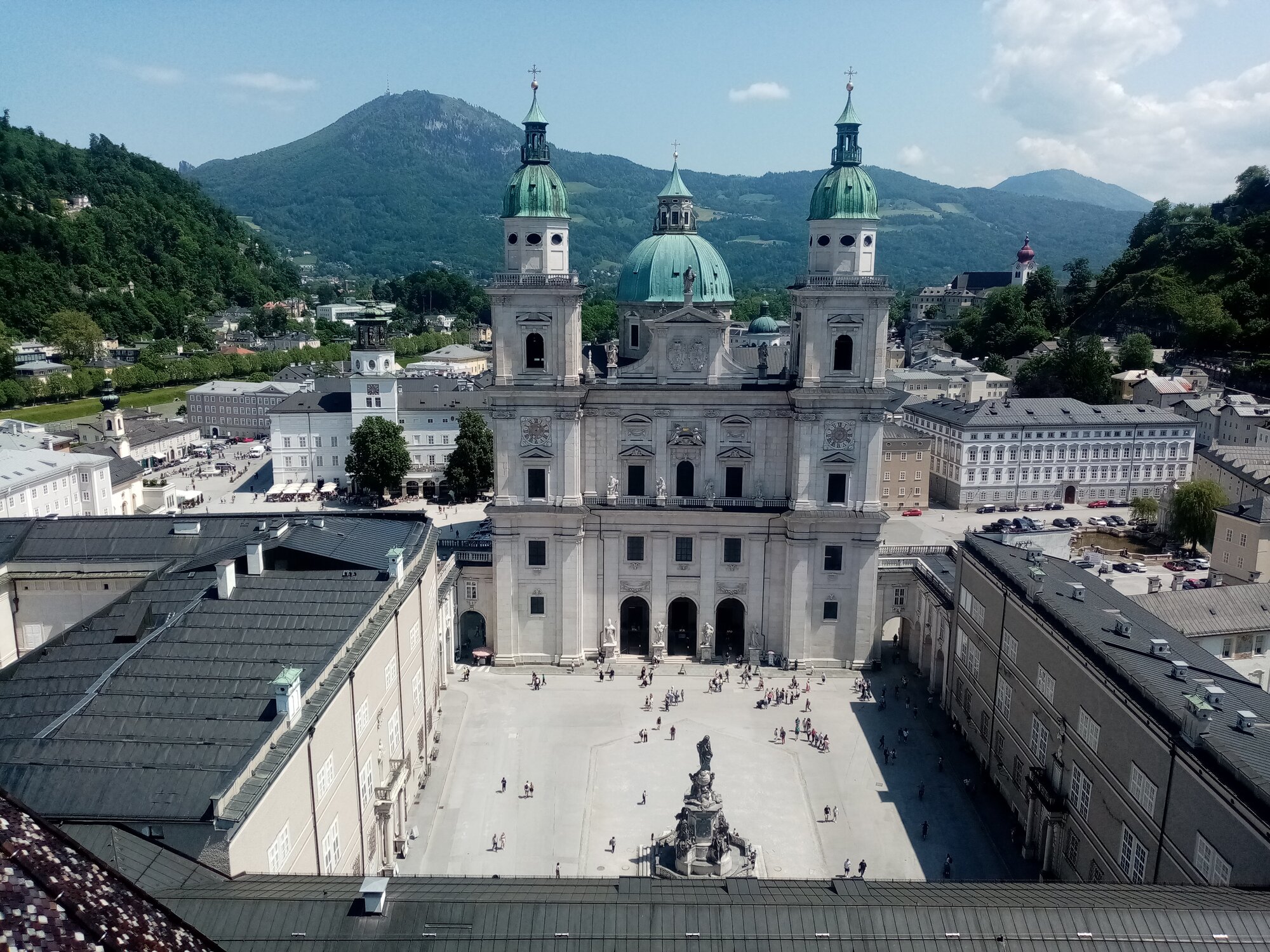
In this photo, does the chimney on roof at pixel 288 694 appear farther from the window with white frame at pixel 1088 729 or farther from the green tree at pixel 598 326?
the green tree at pixel 598 326

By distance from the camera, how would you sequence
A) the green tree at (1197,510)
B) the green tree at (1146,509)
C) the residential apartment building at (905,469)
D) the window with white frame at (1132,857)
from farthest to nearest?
1. the residential apartment building at (905,469)
2. the green tree at (1146,509)
3. the green tree at (1197,510)
4. the window with white frame at (1132,857)

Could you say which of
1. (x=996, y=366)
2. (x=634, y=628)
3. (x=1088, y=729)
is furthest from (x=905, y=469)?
(x=1088, y=729)

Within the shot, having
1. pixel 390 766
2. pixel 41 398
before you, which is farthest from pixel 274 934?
pixel 41 398

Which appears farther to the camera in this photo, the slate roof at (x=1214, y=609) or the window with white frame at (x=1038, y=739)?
the slate roof at (x=1214, y=609)

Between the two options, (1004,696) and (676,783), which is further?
(676,783)

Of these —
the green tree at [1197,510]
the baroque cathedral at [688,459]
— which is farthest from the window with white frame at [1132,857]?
the green tree at [1197,510]

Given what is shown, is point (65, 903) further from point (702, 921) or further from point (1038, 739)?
point (1038, 739)

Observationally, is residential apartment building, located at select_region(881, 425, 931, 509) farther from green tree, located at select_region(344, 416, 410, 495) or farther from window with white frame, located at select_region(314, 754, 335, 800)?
window with white frame, located at select_region(314, 754, 335, 800)

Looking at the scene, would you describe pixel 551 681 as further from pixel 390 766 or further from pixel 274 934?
pixel 274 934
